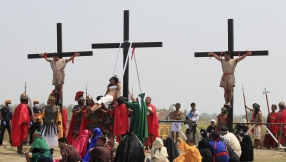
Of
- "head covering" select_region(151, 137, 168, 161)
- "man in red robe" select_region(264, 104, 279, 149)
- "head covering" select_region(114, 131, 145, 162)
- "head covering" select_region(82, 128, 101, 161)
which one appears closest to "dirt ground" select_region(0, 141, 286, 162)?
"man in red robe" select_region(264, 104, 279, 149)

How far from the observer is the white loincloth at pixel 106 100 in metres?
18.8

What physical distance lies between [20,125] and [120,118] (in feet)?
10.6

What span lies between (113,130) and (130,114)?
0.61 meters

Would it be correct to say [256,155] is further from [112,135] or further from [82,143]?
[82,143]

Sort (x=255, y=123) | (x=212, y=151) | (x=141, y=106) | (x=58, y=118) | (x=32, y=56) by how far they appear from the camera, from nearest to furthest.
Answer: (x=212, y=151)
(x=141, y=106)
(x=58, y=118)
(x=32, y=56)
(x=255, y=123)

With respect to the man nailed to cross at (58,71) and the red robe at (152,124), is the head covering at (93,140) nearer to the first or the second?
the red robe at (152,124)

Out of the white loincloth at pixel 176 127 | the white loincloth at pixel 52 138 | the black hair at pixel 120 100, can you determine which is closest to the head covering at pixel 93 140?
the black hair at pixel 120 100

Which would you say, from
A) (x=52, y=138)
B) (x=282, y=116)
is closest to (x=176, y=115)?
(x=282, y=116)

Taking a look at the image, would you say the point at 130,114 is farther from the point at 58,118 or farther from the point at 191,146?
the point at 191,146

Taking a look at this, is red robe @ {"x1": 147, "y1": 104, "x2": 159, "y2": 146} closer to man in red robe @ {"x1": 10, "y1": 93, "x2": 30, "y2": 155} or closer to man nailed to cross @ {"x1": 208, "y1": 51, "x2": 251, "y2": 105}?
man nailed to cross @ {"x1": 208, "y1": 51, "x2": 251, "y2": 105}

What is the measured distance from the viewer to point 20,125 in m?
20.2

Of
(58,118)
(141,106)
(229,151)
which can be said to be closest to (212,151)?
(229,151)

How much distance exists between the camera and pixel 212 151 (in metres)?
16.6

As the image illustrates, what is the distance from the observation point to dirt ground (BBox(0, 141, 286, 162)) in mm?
19297
